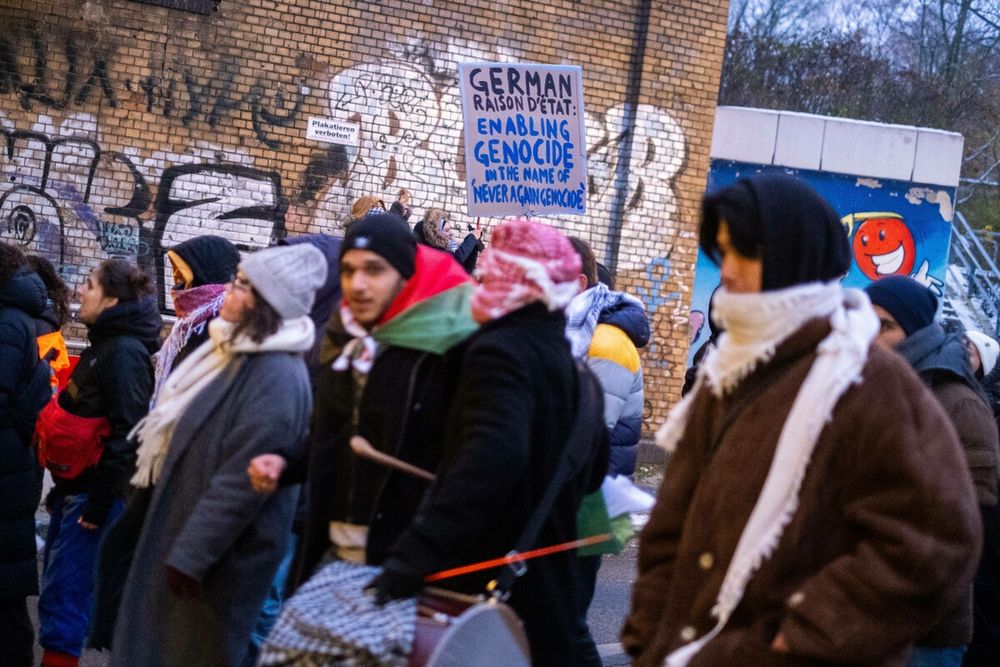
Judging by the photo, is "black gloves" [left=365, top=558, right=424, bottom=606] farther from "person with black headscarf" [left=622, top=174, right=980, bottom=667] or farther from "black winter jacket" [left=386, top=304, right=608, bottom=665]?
"person with black headscarf" [left=622, top=174, right=980, bottom=667]

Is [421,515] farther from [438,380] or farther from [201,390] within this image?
[201,390]

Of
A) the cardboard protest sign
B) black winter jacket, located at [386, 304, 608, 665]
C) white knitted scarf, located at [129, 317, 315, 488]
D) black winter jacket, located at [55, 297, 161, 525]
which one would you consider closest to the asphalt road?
black winter jacket, located at [55, 297, 161, 525]

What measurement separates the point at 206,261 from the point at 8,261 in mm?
906

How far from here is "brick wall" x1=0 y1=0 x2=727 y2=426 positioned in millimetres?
13062

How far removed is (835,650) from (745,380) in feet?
2.10

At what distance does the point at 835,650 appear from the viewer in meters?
2.57

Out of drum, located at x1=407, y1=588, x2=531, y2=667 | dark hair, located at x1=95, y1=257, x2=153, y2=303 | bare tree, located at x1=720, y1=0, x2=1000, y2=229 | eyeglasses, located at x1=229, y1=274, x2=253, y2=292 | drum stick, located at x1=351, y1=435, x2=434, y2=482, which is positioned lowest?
drum, located at x1=407, y1=588, x2=531, y2=667

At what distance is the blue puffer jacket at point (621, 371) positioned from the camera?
6.09 m

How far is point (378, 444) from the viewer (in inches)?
148

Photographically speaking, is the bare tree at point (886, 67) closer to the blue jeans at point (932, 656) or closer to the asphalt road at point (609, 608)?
the asphalt road at point (609, 608)

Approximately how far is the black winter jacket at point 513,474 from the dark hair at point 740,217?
31.8 inches

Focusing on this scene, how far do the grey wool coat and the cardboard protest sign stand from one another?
4.31 m

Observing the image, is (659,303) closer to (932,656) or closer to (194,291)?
(194,291)

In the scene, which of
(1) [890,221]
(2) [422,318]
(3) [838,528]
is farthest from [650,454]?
(3) [838,528]
